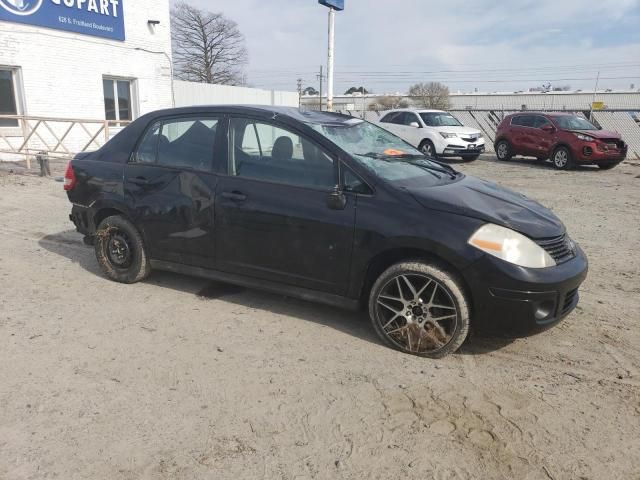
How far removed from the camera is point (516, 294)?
3123mm

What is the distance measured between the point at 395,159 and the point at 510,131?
14146 mm

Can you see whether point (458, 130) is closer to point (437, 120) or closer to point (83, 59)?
point (437, 120)

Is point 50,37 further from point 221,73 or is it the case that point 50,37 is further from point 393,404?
point 221,73

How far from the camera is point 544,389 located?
121 inches

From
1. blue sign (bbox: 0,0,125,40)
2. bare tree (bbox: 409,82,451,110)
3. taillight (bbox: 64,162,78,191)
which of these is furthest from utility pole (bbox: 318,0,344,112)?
bare tree (bbox: 409,82,451,110)

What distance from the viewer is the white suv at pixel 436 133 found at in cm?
→ 1562

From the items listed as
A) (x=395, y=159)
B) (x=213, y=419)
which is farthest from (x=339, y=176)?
(x=213, y=419)

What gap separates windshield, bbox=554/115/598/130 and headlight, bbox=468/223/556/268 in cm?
1331

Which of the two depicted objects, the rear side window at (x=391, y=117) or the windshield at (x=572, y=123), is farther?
the rear side window at (x=391, y=117)

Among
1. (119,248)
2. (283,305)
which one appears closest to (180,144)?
(119,248)

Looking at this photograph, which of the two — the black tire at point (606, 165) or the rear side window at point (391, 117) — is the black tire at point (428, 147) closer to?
the rear side window at point (391, 117)

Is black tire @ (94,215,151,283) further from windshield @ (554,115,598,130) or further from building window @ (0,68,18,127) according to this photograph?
windshield @ (554,115,598,130)

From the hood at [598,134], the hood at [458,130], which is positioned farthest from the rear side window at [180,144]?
the hood at [598,134]

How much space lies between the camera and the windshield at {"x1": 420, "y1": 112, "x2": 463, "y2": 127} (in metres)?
16.3
